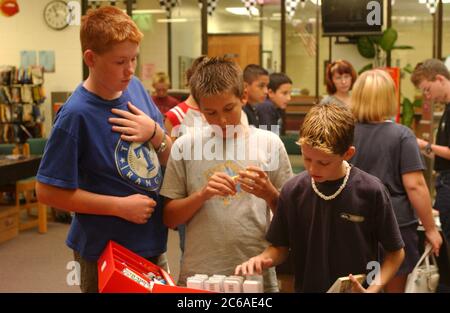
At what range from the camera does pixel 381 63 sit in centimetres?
848

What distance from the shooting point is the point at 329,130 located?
154cm

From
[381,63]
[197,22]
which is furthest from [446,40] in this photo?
[197,22]

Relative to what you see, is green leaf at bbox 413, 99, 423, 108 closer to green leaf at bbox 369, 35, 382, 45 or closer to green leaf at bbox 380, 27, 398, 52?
green leaf at bbox 380, 27, 398, 52

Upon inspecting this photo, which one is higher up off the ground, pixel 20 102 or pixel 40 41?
pixel 40 41

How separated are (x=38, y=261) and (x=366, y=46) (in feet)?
Result: 16.6

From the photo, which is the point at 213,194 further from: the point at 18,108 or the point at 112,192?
the point at 18,108

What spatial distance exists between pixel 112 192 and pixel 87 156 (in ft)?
0.40

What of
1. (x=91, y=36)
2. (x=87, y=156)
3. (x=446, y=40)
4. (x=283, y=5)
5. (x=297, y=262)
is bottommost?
(x=297, y=262)

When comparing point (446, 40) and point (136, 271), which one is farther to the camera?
point (446, 40)

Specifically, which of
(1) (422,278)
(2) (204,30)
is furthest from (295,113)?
(1) (422,278)

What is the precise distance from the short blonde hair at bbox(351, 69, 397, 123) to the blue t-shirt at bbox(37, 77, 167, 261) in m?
1.33

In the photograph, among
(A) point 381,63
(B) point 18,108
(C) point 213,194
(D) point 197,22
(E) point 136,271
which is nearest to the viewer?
(E) point 136,271

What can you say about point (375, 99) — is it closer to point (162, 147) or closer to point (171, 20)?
point (162, 147)
